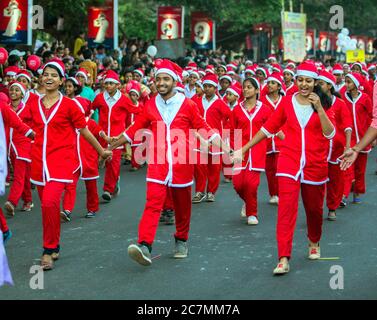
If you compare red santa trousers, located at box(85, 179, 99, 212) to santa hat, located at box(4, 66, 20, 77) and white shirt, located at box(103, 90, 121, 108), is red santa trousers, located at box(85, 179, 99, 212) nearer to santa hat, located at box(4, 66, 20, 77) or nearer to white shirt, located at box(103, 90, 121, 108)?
white shirt, located at box(103, 90, 121, 108)

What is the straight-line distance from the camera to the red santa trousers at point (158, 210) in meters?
8.93

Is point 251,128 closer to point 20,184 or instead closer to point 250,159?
point 250,159

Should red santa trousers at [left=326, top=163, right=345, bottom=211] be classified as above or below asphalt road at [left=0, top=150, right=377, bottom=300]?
above

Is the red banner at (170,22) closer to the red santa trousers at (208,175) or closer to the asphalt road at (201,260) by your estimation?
the red santa trousers at (208,175)

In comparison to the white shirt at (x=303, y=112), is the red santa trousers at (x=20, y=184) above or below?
below

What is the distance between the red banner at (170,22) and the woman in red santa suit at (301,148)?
18.6 meters

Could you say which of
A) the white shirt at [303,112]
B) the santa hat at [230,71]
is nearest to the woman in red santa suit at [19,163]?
the white shirt at [303,112]

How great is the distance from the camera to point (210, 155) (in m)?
14.4

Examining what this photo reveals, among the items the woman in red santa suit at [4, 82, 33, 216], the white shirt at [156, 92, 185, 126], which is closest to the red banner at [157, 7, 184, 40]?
the woman in red santa suit at [4, 82, 33, 216]

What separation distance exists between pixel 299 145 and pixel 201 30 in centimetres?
2241

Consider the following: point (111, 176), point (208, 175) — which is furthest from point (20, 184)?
point (208, 175)

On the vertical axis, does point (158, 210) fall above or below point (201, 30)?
below

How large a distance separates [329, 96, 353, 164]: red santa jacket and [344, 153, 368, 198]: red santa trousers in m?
1.08

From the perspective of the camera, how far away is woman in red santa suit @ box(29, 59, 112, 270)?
911 cm
